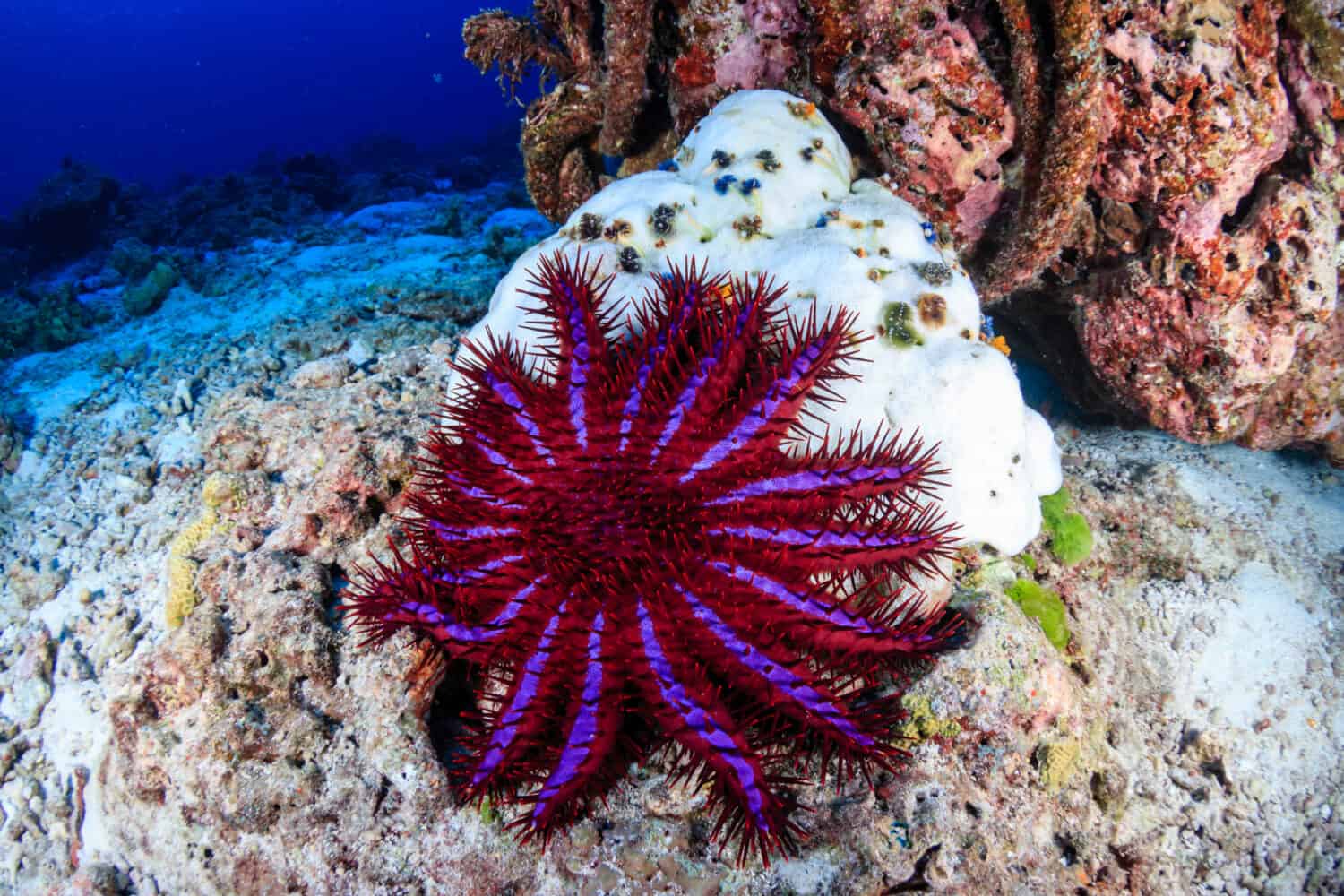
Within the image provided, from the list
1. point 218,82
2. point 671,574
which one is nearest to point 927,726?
point 671,574

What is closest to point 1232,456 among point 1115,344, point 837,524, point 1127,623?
point 1115,344

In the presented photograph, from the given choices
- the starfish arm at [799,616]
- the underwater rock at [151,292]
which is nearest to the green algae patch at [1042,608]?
the starfish arm at [799,616]

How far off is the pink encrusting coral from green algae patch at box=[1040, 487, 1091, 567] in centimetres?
110

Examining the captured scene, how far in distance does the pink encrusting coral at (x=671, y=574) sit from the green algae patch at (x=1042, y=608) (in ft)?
1.78

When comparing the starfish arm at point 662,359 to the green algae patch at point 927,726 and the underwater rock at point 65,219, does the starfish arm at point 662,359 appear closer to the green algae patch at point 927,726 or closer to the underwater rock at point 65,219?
the green algae patch at point 927,726

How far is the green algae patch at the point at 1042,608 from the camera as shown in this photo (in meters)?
2.89

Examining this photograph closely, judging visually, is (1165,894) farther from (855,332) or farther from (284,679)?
(284,679)

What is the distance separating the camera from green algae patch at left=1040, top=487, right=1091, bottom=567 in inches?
129

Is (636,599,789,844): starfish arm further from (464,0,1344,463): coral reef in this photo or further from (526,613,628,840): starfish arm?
(464,0,1344,463): coral reef

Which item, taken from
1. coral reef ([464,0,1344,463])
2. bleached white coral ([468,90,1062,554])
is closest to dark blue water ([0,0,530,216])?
coral reef ([464,0,1344,463])

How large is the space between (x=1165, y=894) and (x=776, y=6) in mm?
4372

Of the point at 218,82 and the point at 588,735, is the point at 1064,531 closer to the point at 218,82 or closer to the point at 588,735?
the point at 588,735

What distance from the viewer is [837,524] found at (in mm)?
2332

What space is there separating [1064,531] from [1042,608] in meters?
0.57
